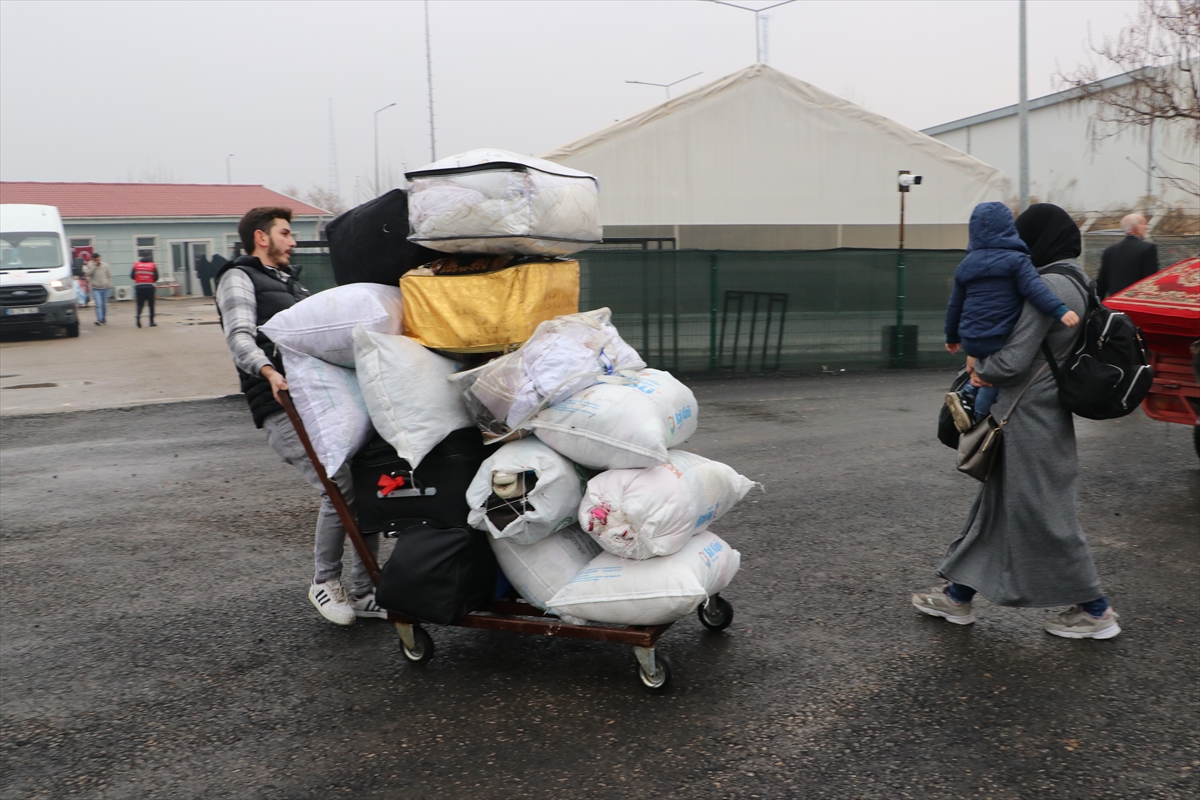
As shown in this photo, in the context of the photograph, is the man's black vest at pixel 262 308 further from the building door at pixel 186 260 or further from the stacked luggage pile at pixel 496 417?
the building door at pixel 186 260

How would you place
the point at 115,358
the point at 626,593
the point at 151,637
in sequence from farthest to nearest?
the point at 115,358
the point at 151,637
the point at 626,593

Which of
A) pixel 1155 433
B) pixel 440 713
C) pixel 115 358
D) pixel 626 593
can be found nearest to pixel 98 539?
pixel 440 713

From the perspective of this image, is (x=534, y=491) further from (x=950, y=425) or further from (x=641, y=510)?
(x=950, y=425)

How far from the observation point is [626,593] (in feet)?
11.6

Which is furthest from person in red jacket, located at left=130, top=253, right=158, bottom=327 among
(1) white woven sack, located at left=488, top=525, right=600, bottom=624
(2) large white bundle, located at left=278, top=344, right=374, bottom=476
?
(1) white woven sack, located at left=488, top=525, right=600, bottom=624

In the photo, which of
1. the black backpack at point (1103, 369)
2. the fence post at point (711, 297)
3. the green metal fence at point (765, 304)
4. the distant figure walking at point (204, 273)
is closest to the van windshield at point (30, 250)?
the green metal fence at point (765, 304)

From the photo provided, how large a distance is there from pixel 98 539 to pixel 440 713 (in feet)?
11.3

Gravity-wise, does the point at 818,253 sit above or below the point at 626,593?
above

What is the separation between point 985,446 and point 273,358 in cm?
303

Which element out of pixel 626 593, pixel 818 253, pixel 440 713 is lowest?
pixel 440 713

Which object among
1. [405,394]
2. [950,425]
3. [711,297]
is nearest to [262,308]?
[405,394]

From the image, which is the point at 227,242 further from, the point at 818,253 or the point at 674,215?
the point at 818,253

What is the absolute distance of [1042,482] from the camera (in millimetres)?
4062

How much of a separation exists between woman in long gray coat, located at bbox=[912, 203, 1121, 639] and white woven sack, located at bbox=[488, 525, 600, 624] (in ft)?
5.77
